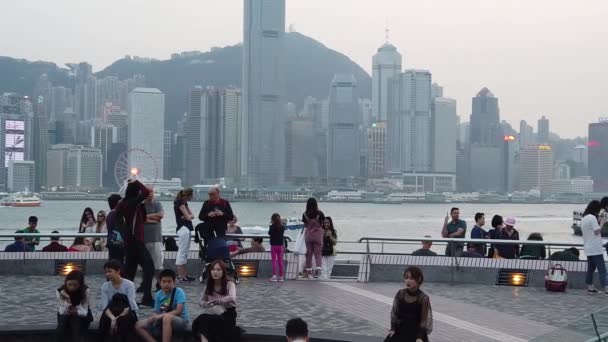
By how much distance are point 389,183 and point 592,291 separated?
18235cm

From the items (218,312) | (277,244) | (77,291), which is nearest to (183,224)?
(277,244)

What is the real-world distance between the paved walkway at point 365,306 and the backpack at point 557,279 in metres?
0.15

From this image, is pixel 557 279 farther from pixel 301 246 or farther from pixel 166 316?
→ pixel 166 316

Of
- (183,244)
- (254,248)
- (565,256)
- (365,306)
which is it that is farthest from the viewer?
(254,248)

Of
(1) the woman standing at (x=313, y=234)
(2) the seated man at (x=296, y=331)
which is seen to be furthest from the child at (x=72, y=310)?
(1) the woman standing at (x=313, y=234)

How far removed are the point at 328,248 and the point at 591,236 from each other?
409 cm

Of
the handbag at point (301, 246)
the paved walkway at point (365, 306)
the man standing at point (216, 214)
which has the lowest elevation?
the paved walkway at point (365, 306)

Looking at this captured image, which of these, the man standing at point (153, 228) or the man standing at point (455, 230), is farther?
the man standing at point (455, 230)

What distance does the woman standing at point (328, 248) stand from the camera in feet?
47.4

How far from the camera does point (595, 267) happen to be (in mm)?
13109

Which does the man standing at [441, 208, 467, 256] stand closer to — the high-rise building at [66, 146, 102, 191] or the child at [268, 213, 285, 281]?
the child at [268, 213, 285, 281]

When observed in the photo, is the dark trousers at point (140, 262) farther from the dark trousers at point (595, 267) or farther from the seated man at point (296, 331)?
the dark trousers at point (595, 267)

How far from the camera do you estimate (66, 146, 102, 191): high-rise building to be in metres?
162

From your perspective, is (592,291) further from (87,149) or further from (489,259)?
(87,149)
